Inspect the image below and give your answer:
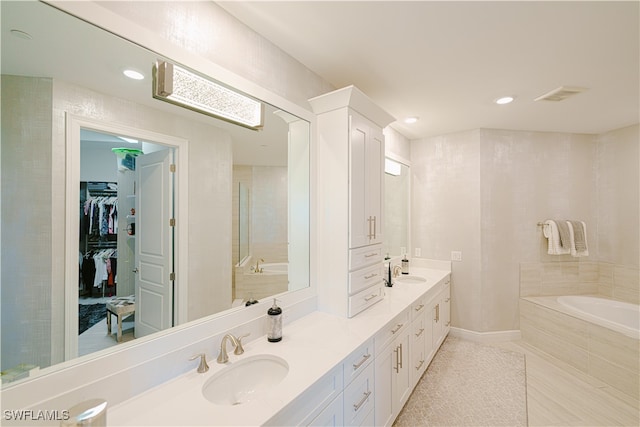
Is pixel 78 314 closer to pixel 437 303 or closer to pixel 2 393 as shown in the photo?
pixel 2 393

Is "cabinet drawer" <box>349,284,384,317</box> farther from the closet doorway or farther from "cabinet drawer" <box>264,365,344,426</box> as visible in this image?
the closet doorway

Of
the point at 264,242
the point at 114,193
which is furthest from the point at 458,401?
the point at 114,193

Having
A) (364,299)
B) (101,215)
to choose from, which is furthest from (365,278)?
(101,215)

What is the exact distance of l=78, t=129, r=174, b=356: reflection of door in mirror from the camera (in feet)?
3.22

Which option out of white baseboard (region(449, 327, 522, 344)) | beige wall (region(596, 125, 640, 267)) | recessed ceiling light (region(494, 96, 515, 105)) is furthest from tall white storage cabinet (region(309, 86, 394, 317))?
beige wall (region(596, 125, 640, 267))

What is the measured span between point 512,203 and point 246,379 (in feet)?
11.8

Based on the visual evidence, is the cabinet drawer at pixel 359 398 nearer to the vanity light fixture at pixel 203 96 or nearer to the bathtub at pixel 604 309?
the vanity light fixture at pixel 203 96

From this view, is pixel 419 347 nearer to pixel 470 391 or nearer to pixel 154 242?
pixel 470 391

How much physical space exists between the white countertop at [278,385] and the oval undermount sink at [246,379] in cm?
3

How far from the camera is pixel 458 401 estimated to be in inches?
86.0

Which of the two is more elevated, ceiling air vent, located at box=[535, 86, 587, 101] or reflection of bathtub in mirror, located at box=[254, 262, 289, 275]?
ceiling air vent, located at box=[535, 86, 587, 101]

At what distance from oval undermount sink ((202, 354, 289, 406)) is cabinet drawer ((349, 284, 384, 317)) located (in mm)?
667

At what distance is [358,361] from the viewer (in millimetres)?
1442

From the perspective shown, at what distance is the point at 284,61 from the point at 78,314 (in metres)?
1.70
